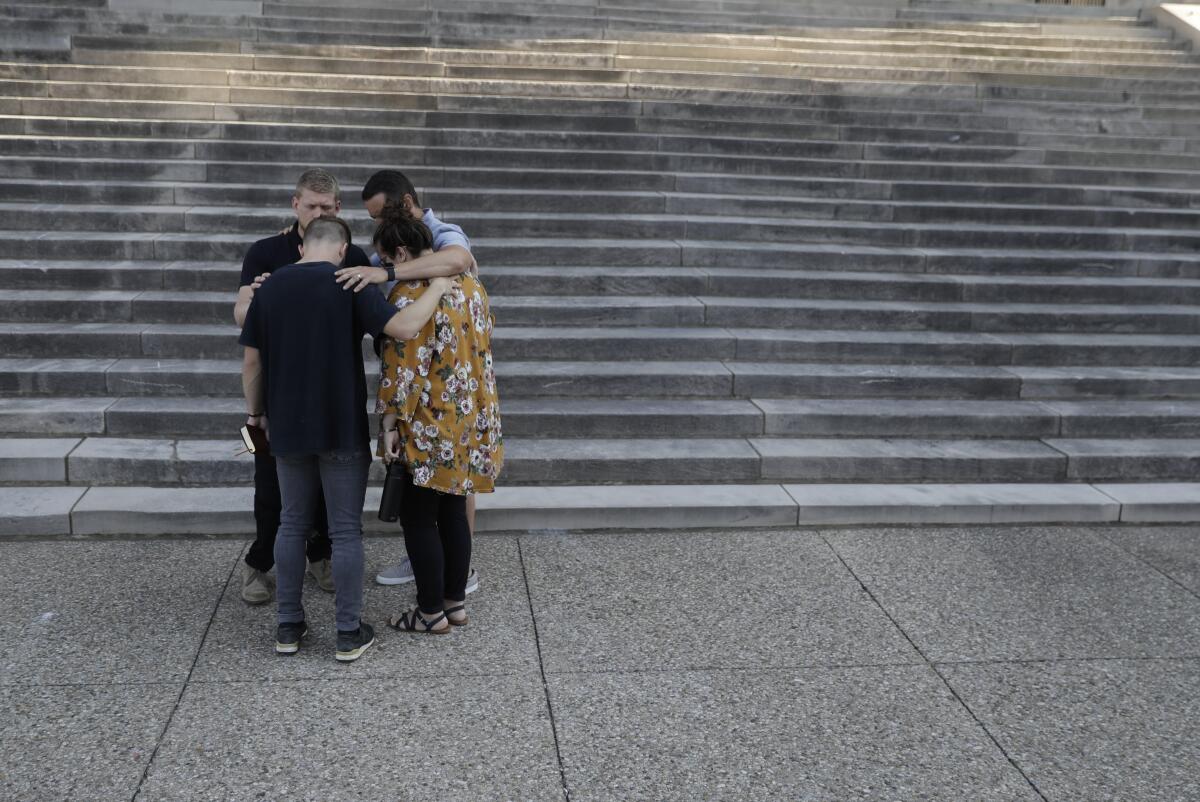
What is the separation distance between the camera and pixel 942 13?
40.7 feet

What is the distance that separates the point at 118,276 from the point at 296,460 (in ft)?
12.4

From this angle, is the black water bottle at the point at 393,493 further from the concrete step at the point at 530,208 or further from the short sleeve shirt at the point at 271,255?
the concrete step at the point at 530,208

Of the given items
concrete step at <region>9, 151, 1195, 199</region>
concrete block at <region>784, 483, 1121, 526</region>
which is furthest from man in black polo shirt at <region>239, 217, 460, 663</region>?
concrete step at <region>9, 151, 1195, 199</region>

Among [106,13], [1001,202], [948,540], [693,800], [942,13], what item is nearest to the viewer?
[693,800]

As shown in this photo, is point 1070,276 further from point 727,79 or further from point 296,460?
point 296,460

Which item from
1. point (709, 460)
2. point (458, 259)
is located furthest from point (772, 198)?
point (458, 259)

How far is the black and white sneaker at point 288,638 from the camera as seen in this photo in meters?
3.80

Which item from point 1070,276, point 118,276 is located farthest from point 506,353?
point 1070,276

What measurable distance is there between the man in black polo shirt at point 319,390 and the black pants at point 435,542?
0.20m

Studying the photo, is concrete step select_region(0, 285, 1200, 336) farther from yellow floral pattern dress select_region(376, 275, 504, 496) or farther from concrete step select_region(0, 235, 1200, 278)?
yellow floral pattern dress select_region(376, 275, 504, 496)

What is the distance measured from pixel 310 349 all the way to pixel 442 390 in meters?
0.50

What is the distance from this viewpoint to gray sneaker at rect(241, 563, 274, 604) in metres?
4.21

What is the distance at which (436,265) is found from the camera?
366 cm

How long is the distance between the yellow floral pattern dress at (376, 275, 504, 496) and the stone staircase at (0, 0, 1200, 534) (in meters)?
1.38
